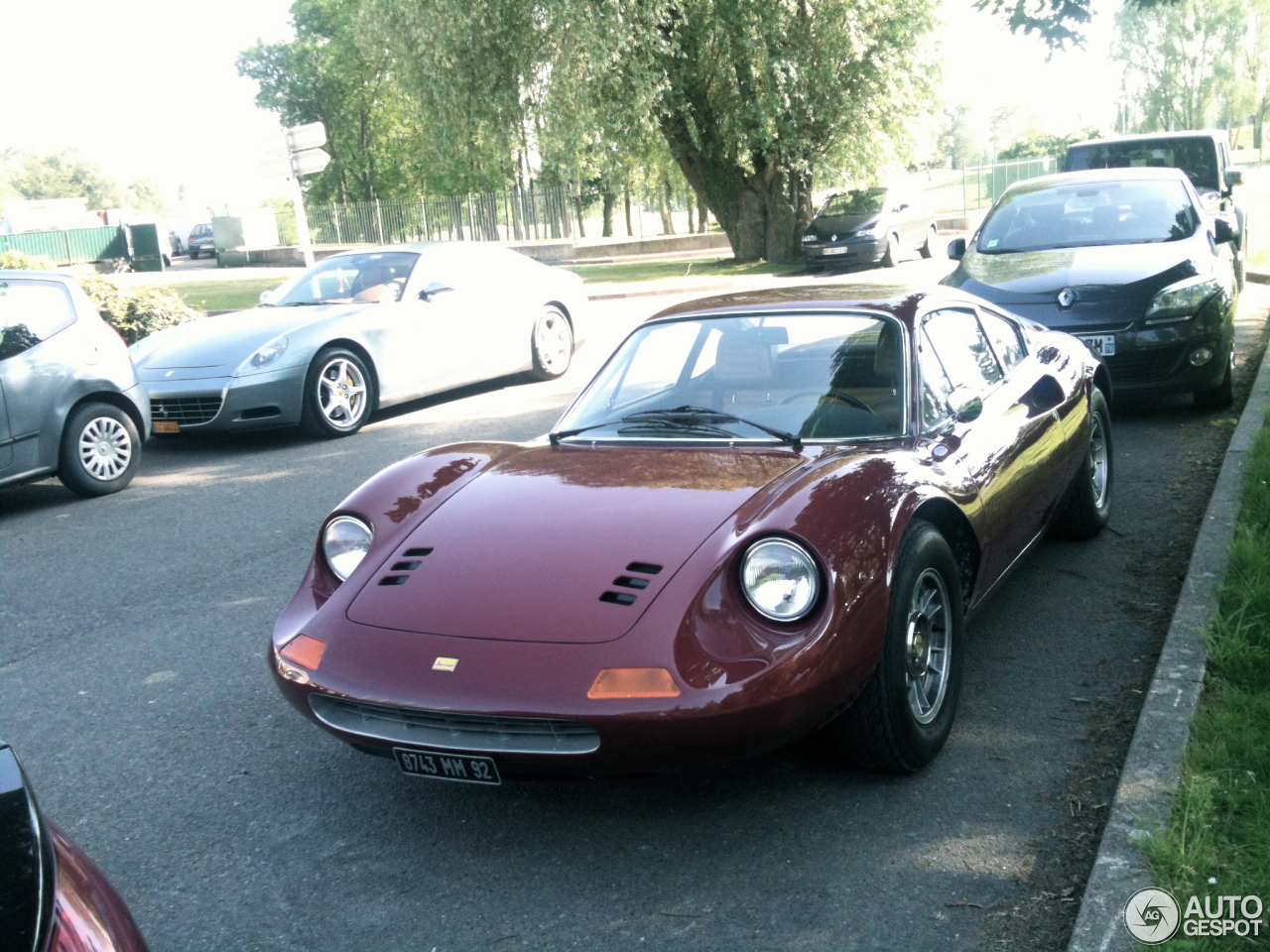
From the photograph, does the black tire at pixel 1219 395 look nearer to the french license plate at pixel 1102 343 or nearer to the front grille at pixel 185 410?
the french license plate at pixel 1102 343

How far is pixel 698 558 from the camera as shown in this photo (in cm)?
330

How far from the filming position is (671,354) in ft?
15.5

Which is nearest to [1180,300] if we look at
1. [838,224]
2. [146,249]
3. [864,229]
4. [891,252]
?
[864,229]

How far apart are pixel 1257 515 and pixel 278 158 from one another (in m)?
14.2

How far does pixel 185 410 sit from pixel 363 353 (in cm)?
147

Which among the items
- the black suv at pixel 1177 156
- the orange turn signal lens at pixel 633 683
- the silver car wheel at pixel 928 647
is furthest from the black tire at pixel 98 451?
the black suv at pixel 1177 156

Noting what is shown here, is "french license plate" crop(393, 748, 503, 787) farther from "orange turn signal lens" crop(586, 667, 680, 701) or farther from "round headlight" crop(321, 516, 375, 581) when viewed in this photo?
"round headlight" crop(321, 516, 375, 581)

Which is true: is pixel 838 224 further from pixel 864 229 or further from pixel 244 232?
pixel 244 232

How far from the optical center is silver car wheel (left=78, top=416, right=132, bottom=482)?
807 centimetres

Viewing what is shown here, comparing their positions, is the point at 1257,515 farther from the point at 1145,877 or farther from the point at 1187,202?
the point at 1187,202

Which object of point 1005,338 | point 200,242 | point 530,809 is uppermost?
point 200,242

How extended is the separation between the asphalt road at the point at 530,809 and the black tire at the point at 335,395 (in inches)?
153

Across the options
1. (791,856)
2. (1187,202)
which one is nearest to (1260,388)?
(1187,202)

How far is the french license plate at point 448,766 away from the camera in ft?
10.1
